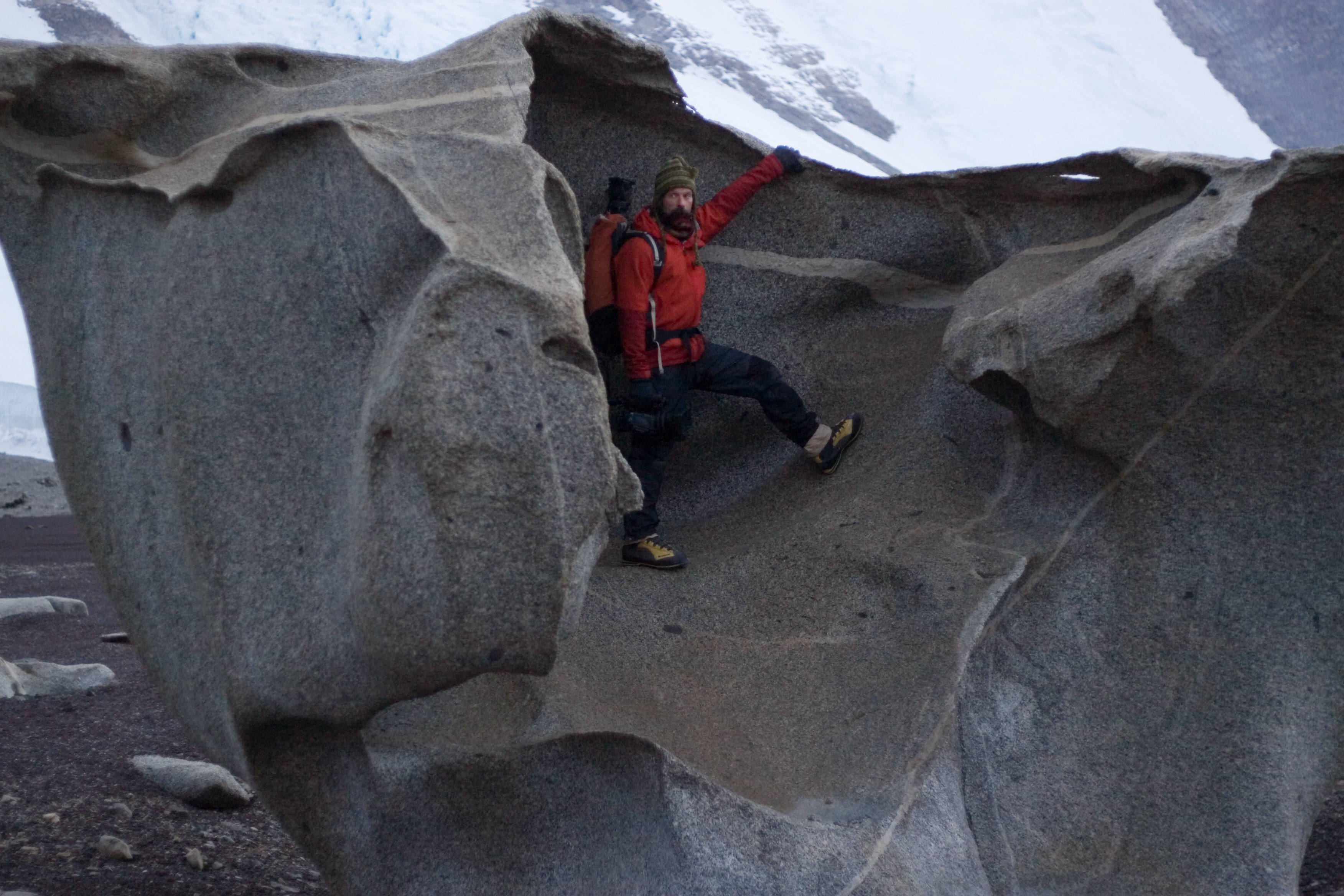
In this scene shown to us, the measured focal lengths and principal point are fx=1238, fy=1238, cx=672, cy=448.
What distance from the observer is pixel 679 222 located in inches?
145

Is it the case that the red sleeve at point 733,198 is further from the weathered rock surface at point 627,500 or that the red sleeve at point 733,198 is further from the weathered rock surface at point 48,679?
the weathered rock surface at point 48,679

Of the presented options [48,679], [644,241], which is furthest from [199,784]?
[644,241]

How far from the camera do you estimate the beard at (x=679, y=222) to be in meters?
3.68

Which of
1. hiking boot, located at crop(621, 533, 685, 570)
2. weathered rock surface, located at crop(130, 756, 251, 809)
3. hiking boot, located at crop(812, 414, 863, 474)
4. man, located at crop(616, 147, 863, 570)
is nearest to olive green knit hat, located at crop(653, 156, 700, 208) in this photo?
man, located at crop(616, 147, 863, 570)

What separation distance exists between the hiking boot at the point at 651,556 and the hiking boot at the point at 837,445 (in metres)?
0.54

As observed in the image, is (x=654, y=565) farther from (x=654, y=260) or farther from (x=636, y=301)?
(x=654, y=260)

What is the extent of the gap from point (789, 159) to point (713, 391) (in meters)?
0.83

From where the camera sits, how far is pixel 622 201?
12.7 ft

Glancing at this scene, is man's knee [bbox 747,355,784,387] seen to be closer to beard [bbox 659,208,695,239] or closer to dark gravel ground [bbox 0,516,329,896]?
beard [bbox 659,208,695,239]

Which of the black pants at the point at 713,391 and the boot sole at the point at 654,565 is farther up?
the black pants at the point at 713,391

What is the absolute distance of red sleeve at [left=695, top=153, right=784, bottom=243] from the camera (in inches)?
157

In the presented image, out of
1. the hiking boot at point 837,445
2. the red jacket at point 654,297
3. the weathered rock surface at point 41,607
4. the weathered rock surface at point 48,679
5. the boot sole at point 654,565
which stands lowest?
the weathered rock surface at point 41,607

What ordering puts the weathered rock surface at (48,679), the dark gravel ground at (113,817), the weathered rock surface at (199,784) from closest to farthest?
the dark gravel ground at (113,817) < the weathered rock surface at (199,784) < the weathered rock surface at (48,679)

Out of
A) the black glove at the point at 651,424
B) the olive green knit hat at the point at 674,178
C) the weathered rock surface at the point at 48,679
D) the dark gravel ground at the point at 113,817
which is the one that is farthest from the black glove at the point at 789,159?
the weathered rock surface at the point at 48,679
